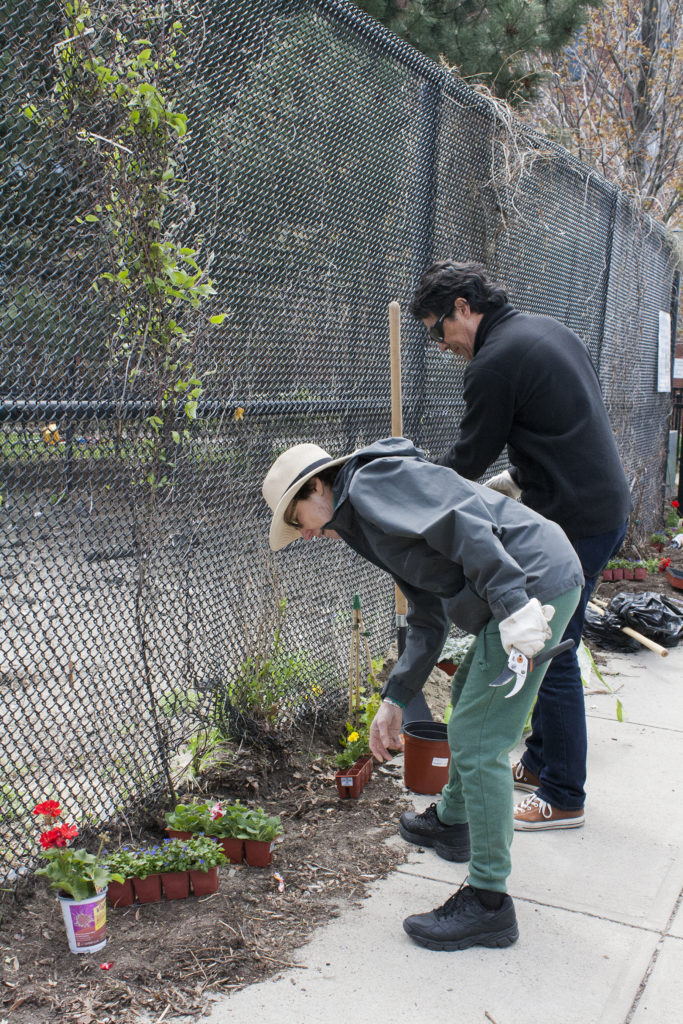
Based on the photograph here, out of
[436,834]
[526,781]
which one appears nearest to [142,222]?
[436,834]

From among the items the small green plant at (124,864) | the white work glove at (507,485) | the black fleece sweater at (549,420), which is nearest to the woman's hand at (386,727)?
the small green plant at (124,864)

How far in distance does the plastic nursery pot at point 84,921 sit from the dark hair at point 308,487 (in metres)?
1.19

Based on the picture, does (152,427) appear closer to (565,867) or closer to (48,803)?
(48,803)

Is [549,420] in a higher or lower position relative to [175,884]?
higher

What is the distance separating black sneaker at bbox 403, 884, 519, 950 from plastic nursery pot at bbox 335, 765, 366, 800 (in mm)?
890

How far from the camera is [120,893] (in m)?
2.79

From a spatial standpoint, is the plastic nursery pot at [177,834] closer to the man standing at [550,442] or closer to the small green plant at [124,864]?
the small green plant at [124,864]

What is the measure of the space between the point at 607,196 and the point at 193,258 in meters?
5.88

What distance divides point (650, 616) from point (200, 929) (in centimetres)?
407

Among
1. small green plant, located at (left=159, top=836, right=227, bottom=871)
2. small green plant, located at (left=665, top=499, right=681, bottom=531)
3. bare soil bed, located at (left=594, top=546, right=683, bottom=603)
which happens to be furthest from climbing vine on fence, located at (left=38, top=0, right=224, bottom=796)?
small green plant, located at (left=665, top=499, right=681, bottom=531)

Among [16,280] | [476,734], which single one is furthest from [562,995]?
[16,280]

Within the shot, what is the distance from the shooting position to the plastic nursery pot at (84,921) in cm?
251

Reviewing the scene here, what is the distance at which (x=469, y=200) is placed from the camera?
5.45 metres

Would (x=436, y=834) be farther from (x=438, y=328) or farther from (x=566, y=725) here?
(x=438, y=328)
